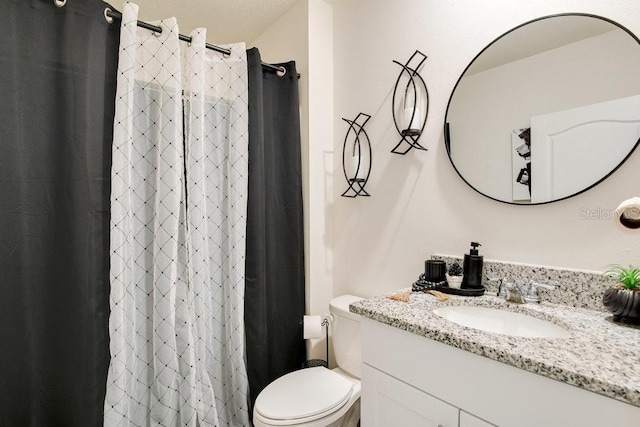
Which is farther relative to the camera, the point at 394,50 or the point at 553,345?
the point at 394,50

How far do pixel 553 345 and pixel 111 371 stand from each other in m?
1.57

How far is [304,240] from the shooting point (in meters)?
1.90

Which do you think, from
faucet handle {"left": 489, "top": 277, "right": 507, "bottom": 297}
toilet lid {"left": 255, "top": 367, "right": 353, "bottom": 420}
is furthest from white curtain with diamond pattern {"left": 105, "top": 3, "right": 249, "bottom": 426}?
faucet handle {"left": 489, "top": 277, "right": 507, "bottom": 297}

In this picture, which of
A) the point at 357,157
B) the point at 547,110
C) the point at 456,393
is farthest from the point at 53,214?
the point at 547,110

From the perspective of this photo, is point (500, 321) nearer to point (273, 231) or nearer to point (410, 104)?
point (410, 104)

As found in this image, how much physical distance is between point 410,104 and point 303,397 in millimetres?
1417

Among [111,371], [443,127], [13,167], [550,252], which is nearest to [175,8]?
[13,167]

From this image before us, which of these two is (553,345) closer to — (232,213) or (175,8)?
(232,213)

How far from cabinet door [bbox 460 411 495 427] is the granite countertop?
0.55ft

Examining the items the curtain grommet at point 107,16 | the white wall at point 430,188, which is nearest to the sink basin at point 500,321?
the white wall at point 430,188

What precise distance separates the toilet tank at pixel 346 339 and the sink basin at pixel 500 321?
520mm

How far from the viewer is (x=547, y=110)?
3.50ft

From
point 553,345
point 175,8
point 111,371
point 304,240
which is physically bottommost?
point 111,371

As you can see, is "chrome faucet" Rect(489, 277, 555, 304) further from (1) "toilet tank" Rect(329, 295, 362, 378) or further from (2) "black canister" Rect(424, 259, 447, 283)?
(1) "toilet tank" Rect(329, 295, 362, 378)
